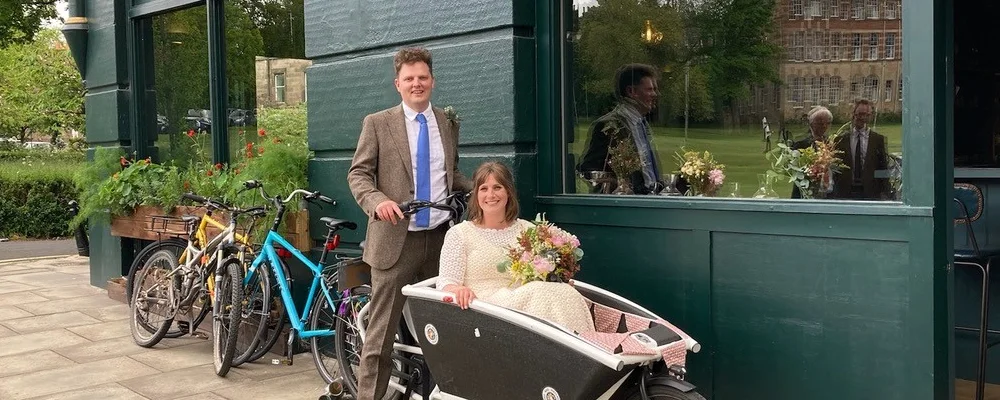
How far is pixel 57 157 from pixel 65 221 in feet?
23.9

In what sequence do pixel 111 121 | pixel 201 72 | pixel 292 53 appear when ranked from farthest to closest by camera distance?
pixel 111 121
pixel 201 72
pixel 292 53

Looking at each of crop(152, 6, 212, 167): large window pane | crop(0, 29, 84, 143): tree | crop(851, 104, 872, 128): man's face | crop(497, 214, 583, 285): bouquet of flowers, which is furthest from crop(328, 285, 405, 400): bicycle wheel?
crop(0, 29, 84, 143): tree

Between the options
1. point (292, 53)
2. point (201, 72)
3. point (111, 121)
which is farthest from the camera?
point (111, 121)

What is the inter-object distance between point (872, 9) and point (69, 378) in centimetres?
501

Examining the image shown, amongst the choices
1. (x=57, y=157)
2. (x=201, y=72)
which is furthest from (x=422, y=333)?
(x=57, y=157)

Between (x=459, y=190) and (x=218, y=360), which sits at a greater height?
(x=459, y=190)

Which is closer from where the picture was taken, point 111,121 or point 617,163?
point 617,163

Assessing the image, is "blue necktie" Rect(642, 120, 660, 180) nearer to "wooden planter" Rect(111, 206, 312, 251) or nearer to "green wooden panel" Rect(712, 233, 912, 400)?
"green wooden panel" Rect(712, 233, 912, 400)

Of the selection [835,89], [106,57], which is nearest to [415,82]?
[835,89]

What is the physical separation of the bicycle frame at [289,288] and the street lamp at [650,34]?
2.17 meters

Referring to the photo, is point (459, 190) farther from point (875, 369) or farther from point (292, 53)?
point (292, 53)

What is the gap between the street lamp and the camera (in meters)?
4.85

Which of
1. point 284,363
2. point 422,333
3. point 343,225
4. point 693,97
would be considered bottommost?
point 284,363

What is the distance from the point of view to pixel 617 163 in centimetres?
507
